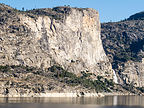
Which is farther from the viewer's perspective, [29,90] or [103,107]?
[29,90]

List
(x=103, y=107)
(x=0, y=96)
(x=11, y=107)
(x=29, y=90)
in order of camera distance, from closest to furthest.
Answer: (x=11, y=107)
(x=103, y=107)
(x=0, y=96)
(x=29, y=90)

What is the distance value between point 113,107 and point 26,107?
35866mm

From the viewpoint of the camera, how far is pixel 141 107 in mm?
156750

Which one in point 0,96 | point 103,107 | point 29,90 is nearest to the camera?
point 103,107

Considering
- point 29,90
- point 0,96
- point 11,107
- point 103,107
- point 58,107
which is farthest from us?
point 29,90

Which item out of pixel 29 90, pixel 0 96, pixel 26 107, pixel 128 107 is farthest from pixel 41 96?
pixel 26 107

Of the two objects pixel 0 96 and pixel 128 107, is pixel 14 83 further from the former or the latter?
pixel 128 107

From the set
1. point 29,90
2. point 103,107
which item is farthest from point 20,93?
point 103,107

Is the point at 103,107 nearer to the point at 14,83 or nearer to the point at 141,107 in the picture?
the point at 141,107

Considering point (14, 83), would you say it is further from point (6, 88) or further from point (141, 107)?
point (141, 107)

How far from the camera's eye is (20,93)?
192 m

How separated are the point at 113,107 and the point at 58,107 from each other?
24113mm

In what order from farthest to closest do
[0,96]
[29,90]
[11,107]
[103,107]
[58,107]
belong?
[29,90] → [0,96] → [103,107] → [58,107] → [11,107]

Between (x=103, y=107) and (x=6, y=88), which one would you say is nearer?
(x=103, y=107)
